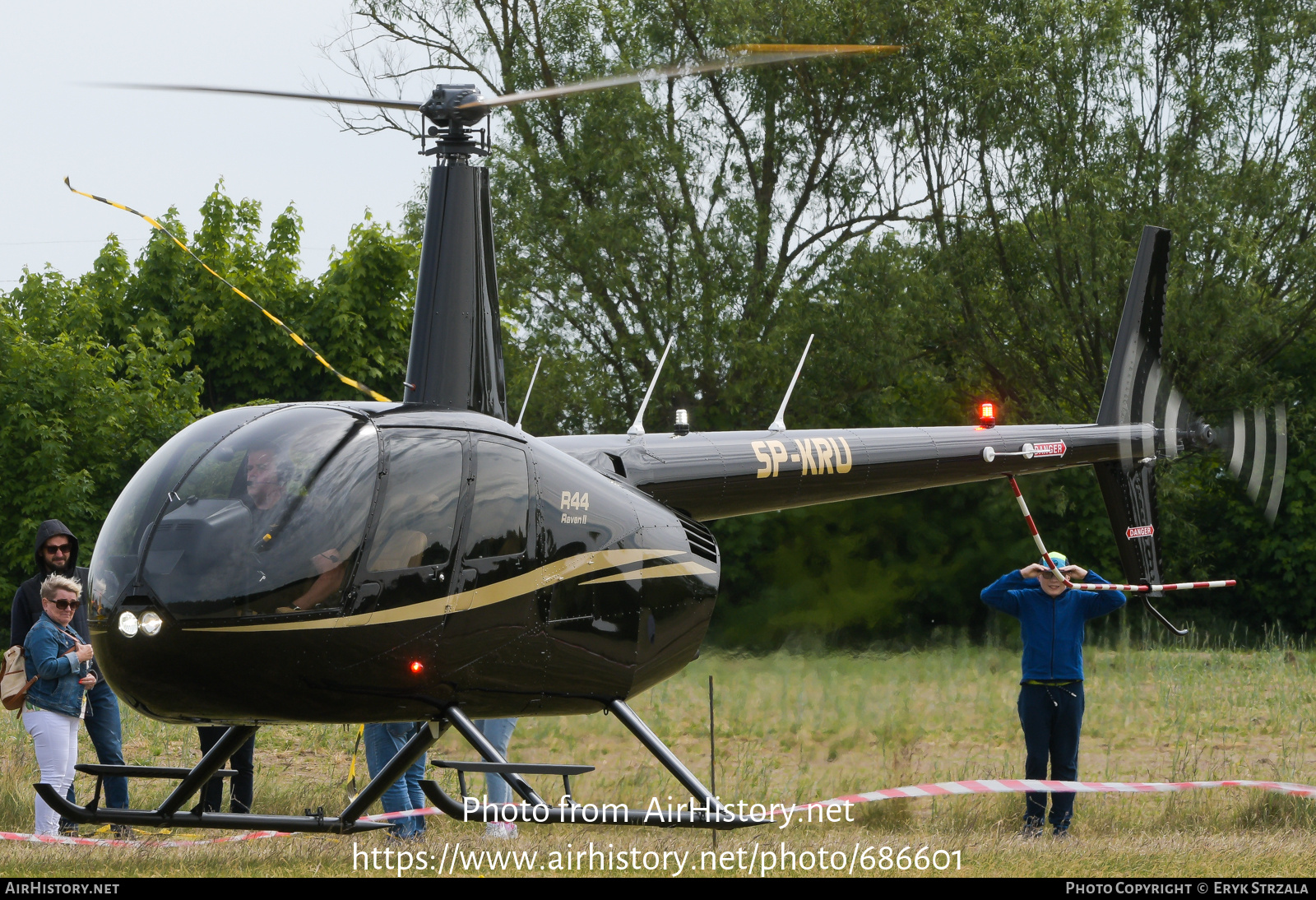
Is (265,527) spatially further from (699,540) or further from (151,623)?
(699,540)

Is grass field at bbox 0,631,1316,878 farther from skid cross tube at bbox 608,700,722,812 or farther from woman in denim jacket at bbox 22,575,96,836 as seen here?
skid cross tube at bbox 608,700,722,812

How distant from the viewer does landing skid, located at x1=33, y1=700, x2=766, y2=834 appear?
16.7 feet

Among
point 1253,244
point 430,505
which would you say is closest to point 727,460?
Answer: point 430,505

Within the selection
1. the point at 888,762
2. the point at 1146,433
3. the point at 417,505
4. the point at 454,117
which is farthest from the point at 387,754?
the point at 1146,433

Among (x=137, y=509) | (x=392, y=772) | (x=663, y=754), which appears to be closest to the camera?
(x=137, y=509)

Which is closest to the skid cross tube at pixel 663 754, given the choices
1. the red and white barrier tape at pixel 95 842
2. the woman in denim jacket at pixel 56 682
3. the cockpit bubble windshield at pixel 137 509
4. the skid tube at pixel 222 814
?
the skid tube at pixel 222 814

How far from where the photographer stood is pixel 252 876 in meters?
5.98

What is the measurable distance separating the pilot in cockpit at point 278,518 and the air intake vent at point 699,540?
2.02 m

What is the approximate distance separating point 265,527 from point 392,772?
4.38 feet

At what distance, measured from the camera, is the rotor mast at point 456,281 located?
597 centimetres

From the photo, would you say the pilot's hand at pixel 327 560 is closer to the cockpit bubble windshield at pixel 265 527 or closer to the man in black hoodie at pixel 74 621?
the cockpit bubble windshield at pixel 265 527

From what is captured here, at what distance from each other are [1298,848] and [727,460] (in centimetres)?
374

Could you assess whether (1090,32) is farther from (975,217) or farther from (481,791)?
(481,791)

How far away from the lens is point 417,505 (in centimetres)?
502
